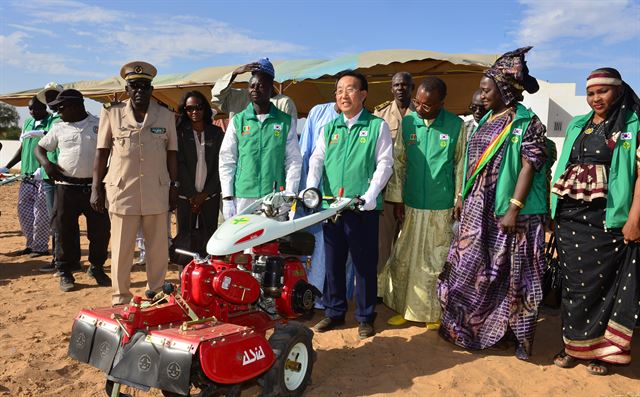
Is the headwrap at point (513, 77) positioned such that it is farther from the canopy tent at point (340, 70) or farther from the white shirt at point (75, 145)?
the white shirt at point (75, 145)

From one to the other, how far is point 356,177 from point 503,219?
1.14 meters

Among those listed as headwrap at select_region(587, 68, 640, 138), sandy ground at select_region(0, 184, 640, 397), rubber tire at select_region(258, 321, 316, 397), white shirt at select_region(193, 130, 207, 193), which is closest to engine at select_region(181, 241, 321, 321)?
rubber tire at select_region(258, 321, 316, 397)

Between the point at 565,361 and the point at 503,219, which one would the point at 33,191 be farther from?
the point at 565,361

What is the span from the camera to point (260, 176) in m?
4.37

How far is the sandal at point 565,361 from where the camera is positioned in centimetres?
384

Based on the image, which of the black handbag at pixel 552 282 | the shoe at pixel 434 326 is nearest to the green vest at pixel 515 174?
the black handbag at pixel 552 282

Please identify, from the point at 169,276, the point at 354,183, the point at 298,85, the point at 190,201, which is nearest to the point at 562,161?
the point at 354,183

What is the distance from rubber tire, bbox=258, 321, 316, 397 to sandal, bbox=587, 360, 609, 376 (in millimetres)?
2042

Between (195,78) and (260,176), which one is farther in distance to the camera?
(195,78)

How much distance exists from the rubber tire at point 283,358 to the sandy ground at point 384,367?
0.24 metres

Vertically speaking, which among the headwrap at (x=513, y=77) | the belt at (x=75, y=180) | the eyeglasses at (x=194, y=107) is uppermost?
the headwrap at (x=513, y=77)

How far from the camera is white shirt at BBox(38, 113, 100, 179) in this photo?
552 cm

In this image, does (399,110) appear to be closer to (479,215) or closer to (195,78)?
(479,215)

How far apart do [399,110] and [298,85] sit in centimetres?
558
